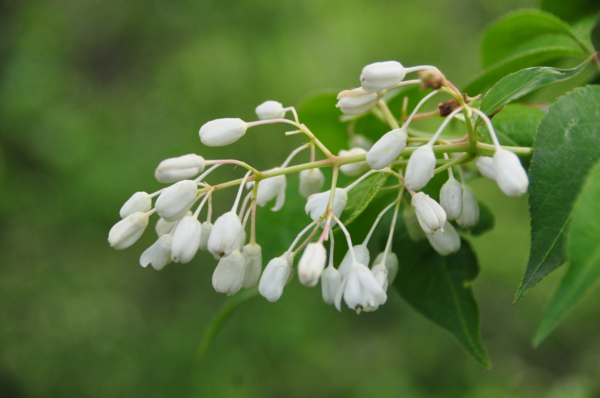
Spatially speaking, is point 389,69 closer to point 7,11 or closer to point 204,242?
point 204,242

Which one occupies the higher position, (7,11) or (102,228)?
(7,11)

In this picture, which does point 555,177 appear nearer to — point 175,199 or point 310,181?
point 310,181

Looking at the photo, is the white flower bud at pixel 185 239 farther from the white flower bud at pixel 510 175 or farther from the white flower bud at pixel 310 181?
the white flower bud at pixel 510 175

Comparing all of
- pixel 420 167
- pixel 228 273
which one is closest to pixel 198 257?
pixel 228 273

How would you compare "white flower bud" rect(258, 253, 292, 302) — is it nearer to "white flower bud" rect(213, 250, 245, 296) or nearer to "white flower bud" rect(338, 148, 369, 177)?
"white flower bud" rect(213, 250, 245, 296)

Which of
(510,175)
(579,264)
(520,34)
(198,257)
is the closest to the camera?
(579,264)

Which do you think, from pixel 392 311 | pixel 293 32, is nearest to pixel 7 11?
pixel 293 32

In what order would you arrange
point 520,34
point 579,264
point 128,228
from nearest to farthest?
point 579,264 → point 128,228 → point 520,34

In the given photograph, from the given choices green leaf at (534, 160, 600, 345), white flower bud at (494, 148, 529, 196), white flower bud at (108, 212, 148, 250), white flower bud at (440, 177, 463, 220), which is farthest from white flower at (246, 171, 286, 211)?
green leaf at (534, 160, 600, 345)
